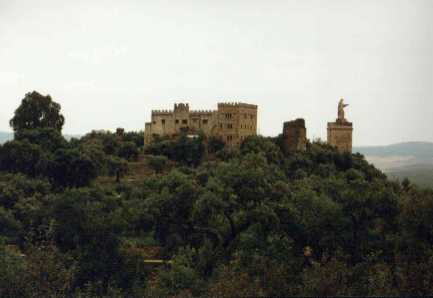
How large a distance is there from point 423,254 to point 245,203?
11823mm

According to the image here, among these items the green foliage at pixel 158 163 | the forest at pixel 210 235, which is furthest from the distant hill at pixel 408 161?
the green foliage at pixel 158 163

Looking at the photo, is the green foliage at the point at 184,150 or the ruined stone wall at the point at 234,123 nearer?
the green foliage at the point at 184,150

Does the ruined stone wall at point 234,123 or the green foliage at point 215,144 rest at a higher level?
the ruined stone wall at point 234,123

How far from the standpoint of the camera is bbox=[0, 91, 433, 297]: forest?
31422 mm

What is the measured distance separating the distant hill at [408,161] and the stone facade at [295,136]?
16.7ft

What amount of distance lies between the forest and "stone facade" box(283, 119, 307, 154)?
720cm

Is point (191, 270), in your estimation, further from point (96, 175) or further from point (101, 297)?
point (96, 175)

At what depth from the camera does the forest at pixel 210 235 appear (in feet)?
103

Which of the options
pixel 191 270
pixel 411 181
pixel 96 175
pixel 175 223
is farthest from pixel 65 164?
pixel 191 270

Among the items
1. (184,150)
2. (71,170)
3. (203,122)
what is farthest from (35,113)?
(203,122)

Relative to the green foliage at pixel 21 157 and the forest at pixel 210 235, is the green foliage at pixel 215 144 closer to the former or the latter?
the forest at pixel 210 235

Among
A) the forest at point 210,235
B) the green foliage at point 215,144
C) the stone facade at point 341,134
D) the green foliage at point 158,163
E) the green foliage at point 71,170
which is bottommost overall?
the forest at point 210,235

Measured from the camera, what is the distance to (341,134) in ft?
237

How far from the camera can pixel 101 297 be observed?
1305 inches
